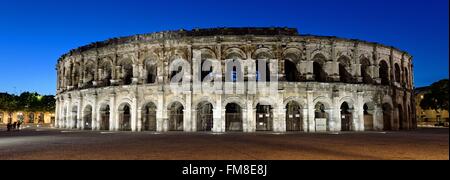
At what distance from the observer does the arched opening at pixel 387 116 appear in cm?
2391

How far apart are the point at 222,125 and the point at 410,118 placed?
53.9 ft

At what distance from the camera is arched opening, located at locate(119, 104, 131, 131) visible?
23359 millimetres

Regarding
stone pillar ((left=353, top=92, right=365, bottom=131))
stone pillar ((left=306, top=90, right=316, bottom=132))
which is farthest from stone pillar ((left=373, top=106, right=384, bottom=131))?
stone pillar ((left=306, top=90, right=316, bottom=132))

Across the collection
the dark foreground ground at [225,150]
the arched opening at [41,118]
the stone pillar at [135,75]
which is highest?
the stone pillar at [135,75]

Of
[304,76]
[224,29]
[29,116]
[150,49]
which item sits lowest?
[29,116]

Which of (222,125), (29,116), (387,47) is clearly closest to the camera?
(222,125)

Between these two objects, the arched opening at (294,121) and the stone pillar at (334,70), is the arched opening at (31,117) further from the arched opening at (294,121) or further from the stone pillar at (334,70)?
the stone pillar at (334,70)

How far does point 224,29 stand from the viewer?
75.5ft

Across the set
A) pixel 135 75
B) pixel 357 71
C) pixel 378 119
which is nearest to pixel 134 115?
pixel 135 75

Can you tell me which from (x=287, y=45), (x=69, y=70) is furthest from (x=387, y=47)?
(x=69, y=70)

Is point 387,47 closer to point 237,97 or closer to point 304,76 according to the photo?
→ point 304,76

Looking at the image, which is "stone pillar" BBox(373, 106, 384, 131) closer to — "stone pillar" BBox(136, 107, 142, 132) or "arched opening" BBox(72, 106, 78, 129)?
"stone pillar" BBox(136, 107, 142, 132)

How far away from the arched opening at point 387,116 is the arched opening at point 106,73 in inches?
814

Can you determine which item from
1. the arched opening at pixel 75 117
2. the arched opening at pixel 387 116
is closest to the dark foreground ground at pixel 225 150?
the arched opening at pixel 387 116
